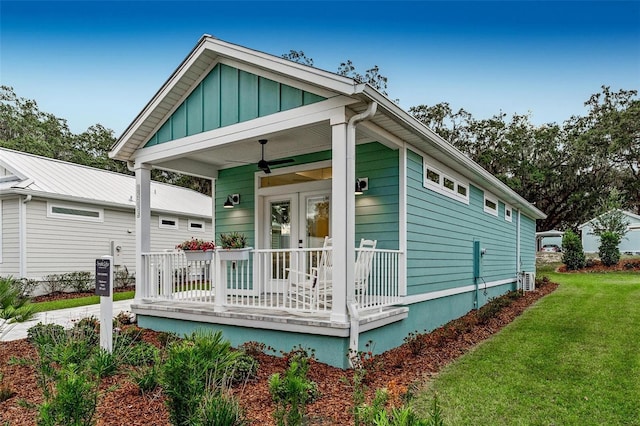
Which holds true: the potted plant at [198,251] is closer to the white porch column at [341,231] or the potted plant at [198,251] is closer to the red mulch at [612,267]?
the white porch column at [341,231]

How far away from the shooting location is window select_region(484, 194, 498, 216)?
33.6 ft

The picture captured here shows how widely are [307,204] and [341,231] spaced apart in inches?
110

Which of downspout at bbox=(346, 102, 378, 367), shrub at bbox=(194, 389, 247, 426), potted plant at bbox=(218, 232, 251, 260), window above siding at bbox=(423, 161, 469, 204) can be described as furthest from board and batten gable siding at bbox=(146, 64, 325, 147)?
shrub at bbox=(194, 389, 247, 426)

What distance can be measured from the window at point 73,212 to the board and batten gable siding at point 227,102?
6.68 meters

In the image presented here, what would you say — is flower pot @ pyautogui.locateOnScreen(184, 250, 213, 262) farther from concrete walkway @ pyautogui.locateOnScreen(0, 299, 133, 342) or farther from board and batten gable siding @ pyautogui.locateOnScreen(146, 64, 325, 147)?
concrete walkway @ pyautogui.locateOnScreen(0, 299, 133, 342)

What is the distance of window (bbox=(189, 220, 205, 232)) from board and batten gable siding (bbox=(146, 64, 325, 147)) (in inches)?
390

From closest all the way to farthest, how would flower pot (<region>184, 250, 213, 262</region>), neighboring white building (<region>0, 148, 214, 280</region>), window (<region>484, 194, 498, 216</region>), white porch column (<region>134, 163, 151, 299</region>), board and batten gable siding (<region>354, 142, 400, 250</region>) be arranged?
flower pot (<region>184, 250, 213, 262</region>) < board and batten gable siding (<region>354, 142, 400, 250</region>) < white porch column (<region>134, 163, 151, 299</region>) < window (<region>484, 194, 498, 216</region>) < neighboring white building (<region>0, 148, 214, 280</region>)

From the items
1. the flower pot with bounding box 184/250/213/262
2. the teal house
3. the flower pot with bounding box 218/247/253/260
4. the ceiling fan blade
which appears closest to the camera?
the teal house

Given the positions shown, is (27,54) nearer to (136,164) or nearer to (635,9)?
(136,164)

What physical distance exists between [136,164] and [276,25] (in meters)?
8.14

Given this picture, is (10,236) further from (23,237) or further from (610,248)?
(610,248)

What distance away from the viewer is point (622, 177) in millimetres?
25594

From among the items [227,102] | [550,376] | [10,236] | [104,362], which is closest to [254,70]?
[227,102]

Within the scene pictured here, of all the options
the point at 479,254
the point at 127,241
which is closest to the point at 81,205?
the point at 127,241
